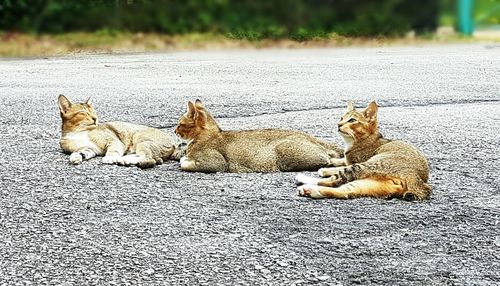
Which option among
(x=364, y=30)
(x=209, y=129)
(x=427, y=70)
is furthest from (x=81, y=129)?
(x=427, y=70)

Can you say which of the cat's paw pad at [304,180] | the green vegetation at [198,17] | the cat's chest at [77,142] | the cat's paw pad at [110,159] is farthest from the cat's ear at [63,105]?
the green vegetation at [198,17]

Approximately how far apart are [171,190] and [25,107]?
4092 millimetres

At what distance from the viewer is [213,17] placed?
1311mm

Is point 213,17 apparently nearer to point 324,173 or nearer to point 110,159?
point 324,173

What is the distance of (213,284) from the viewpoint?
2496 millimetres

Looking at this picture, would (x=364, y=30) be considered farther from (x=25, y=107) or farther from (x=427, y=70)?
(x=427, y=70)

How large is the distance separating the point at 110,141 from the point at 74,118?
426 millimetres

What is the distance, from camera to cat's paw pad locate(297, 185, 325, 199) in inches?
152

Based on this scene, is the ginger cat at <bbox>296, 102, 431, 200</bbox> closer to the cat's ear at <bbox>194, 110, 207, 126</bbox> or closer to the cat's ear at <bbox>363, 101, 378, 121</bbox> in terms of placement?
the cat's ear at <bbox>363, 101, 378, 121</bbox>

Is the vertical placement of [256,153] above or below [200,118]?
below

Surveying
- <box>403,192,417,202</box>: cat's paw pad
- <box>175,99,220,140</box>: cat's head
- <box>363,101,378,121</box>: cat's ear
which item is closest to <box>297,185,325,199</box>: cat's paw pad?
<box>403,192,417,202</box>: cat's paw pad

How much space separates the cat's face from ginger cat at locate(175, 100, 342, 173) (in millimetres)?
64

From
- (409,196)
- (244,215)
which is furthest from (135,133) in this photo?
(409,196)

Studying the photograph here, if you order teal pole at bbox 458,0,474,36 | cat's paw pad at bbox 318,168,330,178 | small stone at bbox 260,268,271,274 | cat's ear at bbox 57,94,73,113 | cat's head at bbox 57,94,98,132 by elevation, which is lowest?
cat's paw pad at bbox 318,168,330,178
